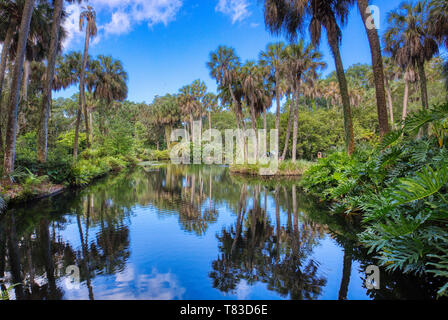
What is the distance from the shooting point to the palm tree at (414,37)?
1489 centimetres

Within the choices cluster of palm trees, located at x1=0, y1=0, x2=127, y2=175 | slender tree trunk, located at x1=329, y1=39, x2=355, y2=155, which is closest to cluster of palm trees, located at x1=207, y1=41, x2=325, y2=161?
slender tree trunk, located at x1=329, y1=39, x2=355, y2=155

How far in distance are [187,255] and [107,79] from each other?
83.3ft

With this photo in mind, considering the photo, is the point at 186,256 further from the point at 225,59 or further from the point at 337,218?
the point at 225,59

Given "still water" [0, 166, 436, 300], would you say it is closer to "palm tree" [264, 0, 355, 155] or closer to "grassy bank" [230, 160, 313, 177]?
"palm tree" [264, 0, 355, 155]

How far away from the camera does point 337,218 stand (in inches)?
274

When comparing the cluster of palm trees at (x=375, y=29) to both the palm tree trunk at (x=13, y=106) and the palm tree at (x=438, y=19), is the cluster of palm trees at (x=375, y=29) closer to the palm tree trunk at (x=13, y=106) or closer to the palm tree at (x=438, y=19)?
the palm tree at (x=438, y=19)

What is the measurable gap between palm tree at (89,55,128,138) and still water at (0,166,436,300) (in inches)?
783

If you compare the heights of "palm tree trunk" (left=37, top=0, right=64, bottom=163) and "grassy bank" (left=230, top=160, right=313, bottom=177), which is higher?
"palm tree trunk" (left=37, top=0, right=64, bottom=163)

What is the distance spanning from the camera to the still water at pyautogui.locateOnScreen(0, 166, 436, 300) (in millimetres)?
3145

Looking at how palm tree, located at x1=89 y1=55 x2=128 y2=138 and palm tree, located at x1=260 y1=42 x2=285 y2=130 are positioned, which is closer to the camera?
palm tree, located at x1=260 y1=42 x2=285 y2=130

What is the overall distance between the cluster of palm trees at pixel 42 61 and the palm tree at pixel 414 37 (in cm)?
2033

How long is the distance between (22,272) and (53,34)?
504 inches

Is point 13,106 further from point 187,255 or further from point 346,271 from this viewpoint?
point 346,271
